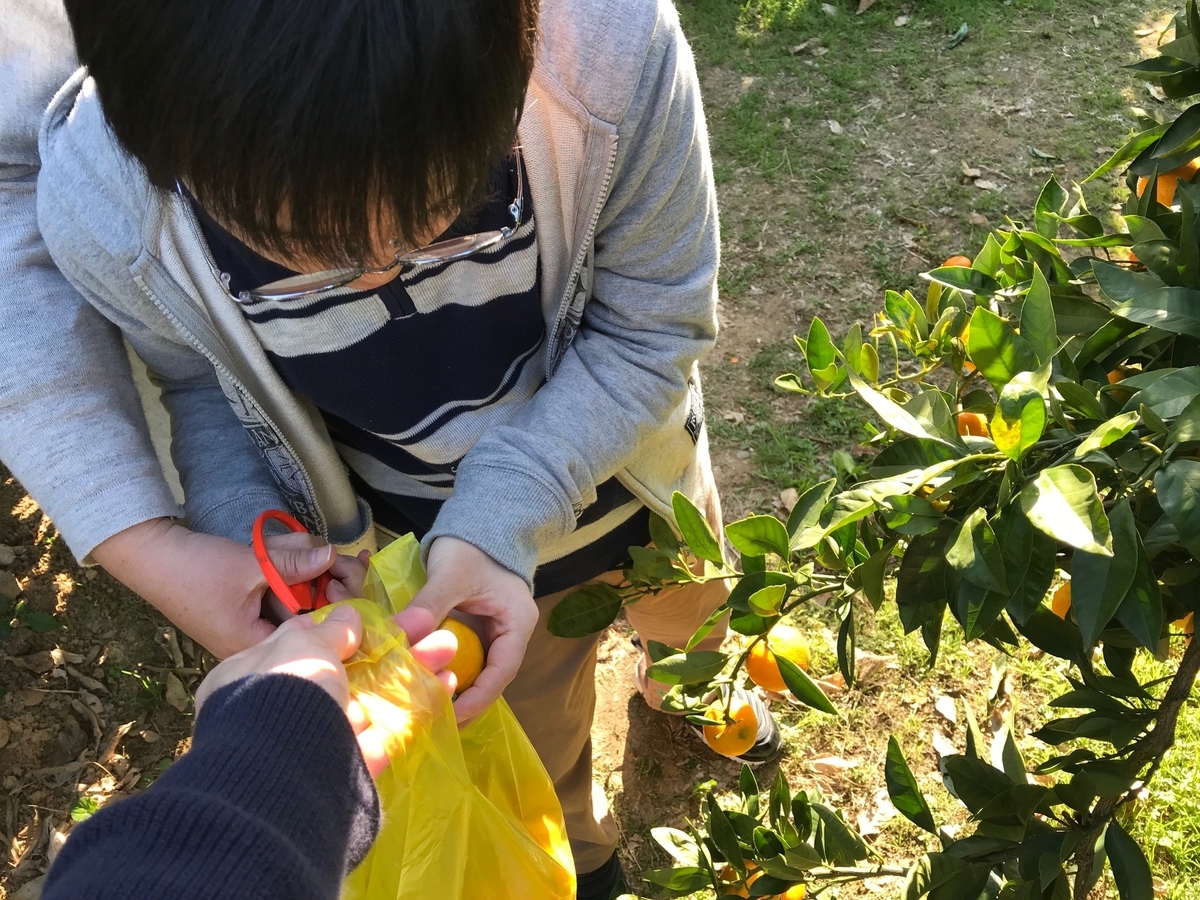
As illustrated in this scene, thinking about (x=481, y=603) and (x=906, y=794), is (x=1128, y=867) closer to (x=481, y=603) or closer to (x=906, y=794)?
(x=906, y=794)

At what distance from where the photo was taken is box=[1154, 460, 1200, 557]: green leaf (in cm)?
71

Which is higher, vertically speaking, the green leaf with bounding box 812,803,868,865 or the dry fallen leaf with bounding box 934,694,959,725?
the green leaf with bounding box 812,803,868,865

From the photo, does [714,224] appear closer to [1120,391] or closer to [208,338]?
[1120,391]

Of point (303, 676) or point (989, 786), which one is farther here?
point (989, 786)

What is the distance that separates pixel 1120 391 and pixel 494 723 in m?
0.79

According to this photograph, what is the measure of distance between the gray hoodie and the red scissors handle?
0.10 metres

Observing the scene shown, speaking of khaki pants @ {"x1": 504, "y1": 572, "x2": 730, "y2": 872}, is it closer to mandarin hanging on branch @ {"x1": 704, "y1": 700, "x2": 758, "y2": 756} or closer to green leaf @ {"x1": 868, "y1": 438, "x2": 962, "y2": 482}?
mandarin hanging on branch @ {"x1": 704, "y1": 700, "x2": 758, "y2": 756}

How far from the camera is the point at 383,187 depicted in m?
0.76

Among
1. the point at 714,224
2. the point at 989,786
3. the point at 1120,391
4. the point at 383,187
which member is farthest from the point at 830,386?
the point at 383,187

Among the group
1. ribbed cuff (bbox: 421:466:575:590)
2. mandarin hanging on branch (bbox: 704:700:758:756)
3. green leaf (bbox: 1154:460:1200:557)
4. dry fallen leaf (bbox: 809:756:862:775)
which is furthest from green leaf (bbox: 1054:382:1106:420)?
dry fallen leaf (bbox: 809:756:862:775)

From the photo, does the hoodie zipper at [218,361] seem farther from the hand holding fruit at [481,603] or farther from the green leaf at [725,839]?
the green leaf at [725,839]

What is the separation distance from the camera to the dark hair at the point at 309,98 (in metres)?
0.69

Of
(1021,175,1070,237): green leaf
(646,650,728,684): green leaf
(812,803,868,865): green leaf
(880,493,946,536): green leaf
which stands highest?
(1021,175,1070,237): green leaf

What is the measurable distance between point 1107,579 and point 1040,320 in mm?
222
